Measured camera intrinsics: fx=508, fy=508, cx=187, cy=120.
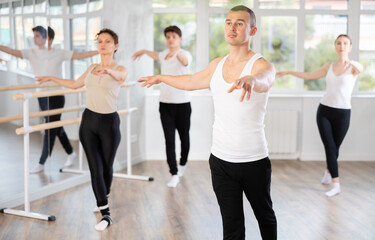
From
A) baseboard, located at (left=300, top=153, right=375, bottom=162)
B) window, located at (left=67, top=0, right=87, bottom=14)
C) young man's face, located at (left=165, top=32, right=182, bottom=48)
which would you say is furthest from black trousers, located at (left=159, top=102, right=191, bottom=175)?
baseboard, located at (left=300, top=153, right=375, bottom=162)

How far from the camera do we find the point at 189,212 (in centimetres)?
413

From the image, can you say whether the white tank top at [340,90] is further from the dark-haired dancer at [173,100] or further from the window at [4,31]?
the window at [4,31]

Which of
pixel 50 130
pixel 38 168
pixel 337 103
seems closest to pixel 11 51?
pixel 50 130

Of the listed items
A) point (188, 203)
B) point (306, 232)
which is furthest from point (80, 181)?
point (306, 232)

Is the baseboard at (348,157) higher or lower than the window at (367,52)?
lower

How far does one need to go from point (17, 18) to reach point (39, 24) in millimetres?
317

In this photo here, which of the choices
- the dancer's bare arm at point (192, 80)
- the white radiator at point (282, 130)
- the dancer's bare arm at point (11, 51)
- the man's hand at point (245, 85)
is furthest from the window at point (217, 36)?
the man's hand at point (245, 85)

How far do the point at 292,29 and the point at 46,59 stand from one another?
3.32 meters

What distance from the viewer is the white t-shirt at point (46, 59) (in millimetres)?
4309

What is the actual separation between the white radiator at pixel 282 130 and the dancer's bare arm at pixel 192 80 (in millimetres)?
3860

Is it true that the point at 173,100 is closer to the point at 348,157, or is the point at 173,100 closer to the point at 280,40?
the point at 280,40

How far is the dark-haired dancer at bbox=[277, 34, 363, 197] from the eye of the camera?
4684 millimetres

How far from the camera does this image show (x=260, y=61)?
7.53 feet

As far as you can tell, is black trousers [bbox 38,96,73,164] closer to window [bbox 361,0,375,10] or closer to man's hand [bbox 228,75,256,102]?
man's hand [bbox 228,75,256,102]
